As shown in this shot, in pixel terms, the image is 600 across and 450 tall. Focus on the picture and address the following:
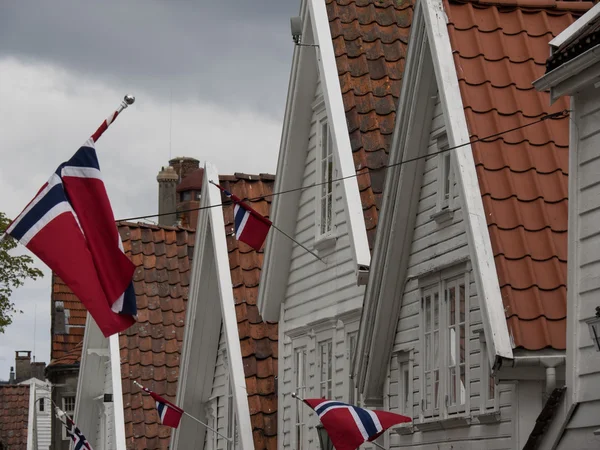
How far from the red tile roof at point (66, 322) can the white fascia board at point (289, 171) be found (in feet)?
59.5

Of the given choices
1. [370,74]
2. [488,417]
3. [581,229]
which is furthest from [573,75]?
[370,74]

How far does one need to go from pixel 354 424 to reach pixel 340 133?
417cm

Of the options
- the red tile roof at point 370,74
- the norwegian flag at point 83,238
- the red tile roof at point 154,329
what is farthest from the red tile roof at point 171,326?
the norwegian flag at point 83,238

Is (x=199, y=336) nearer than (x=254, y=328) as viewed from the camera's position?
No

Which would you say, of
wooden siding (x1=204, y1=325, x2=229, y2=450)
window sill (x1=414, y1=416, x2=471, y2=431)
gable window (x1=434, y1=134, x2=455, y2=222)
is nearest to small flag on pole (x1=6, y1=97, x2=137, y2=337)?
window sill (x1=414, y1=416, x2=471, y2=431)

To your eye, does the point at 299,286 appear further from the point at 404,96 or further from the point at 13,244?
the point at 13,244

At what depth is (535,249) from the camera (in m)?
12.8

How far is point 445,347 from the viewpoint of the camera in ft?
46.4

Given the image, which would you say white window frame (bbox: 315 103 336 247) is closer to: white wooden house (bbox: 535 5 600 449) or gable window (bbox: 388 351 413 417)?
gable window (bbox: 388 351 413 417)

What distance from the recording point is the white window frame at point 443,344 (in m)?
13.7

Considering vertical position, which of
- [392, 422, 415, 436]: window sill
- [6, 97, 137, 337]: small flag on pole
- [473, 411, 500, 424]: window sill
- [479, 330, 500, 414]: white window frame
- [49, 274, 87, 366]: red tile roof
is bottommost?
[473, 411, 500, 424]: window sill

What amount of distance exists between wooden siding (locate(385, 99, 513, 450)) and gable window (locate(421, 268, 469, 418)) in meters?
0.11

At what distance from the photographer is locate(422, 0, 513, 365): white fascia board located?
12102 mm

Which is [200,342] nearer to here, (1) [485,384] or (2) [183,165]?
(1) [485,384]
